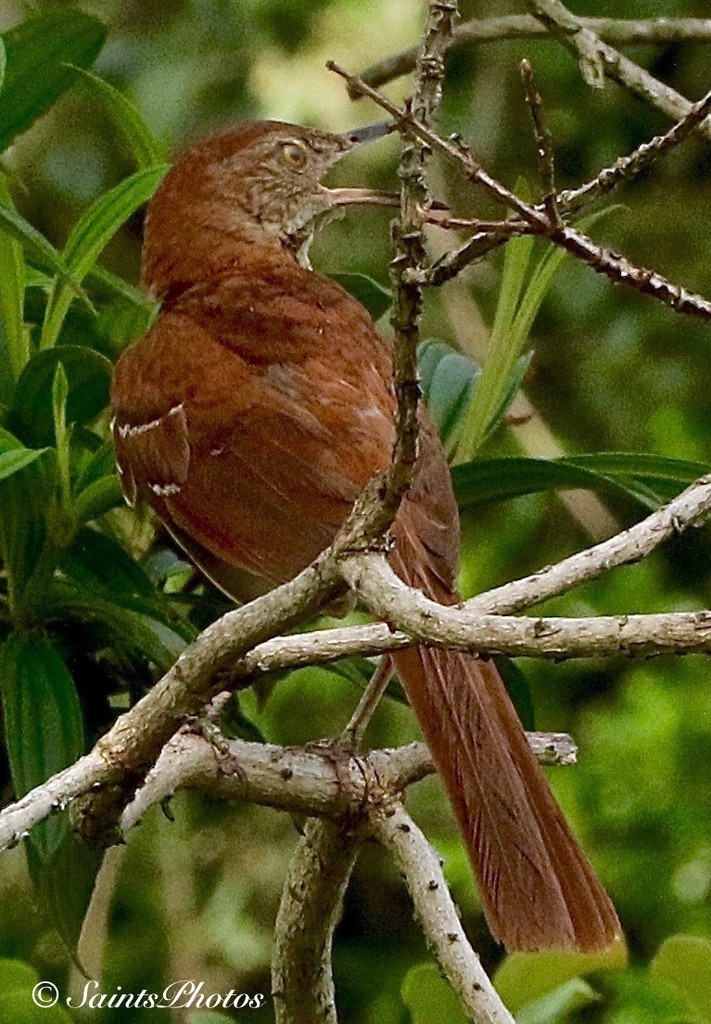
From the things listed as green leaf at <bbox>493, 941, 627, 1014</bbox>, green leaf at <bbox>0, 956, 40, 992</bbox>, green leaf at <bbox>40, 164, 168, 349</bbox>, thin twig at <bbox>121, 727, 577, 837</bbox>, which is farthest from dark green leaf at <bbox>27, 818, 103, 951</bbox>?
green leaf at <bbox>40, 164, 168, 349</bbox>

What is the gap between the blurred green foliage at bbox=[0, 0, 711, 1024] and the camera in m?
2.54

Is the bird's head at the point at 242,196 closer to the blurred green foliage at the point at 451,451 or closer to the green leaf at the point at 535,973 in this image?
the blurred green foliage at the point at 451,451

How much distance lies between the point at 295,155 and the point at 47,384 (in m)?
0.80

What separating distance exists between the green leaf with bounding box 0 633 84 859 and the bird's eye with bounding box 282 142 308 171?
3.61 feet

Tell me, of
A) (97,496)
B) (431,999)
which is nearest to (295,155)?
(97,496)

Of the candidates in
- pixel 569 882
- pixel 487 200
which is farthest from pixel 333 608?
pixel 487 200

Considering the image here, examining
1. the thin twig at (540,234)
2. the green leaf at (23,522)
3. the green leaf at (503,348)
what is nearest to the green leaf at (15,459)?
the green leaf at (23,522)

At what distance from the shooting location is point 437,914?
1909mm

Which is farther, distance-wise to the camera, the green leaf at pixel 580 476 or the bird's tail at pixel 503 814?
the green leaf at pixel 580 476

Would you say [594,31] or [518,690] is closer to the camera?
[518,690]

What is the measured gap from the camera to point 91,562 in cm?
260

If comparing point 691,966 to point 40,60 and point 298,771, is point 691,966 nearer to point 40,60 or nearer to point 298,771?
point 298,771

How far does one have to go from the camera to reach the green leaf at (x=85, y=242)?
272 centimetres

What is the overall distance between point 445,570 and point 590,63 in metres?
1.00
